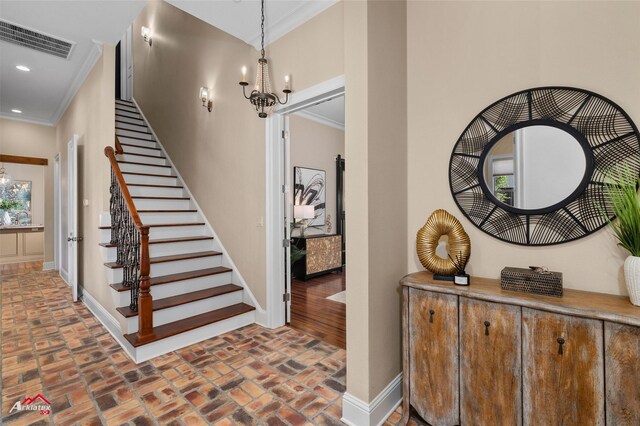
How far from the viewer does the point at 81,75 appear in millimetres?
4094

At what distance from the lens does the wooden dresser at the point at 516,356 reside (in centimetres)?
125

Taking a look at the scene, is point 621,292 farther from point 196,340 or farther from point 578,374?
point 196,340

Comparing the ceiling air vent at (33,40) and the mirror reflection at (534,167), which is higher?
the ceiling air vent at (33,40)

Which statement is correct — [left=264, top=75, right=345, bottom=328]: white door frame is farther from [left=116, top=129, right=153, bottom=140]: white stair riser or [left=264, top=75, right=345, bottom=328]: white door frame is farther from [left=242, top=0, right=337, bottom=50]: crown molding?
[left=116, top=129, right=153, bottom=140]: white stair riser

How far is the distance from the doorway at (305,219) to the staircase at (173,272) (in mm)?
638

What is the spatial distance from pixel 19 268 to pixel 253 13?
774cm

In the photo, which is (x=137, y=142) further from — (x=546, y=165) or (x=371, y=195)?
(x=546, y=165)

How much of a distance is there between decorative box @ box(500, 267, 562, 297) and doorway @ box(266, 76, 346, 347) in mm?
1799

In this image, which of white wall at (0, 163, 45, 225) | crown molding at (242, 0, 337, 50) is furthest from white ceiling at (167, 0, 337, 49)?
white wall at (0, 163, 45, 225)

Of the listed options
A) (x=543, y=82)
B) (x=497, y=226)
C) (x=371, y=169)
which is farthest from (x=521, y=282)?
(x=543, y=82)

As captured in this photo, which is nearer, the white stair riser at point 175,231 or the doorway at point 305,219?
the doorway at point 305,219

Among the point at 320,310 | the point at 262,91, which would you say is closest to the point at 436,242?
the point at 262,91

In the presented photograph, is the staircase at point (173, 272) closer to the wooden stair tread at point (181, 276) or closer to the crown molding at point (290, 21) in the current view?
the wooden stair tread at point (181, 276)

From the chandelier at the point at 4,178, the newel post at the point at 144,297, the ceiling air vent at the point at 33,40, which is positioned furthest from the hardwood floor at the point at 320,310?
the chandelier at the point at 4,178
